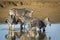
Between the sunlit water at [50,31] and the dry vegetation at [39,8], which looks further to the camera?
the dry vegetation at [39,8]

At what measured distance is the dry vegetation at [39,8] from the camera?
194 cm

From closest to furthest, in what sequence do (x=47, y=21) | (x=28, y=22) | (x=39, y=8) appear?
(x=28, y=22) < (x=47, y=21) < (x=39, y=8)

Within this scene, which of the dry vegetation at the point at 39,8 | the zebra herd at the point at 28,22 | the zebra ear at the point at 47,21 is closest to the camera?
the zebra herd at the point at 28,22

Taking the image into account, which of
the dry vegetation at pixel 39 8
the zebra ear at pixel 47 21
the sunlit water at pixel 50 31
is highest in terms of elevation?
the dry vegetation at pixel 39 8

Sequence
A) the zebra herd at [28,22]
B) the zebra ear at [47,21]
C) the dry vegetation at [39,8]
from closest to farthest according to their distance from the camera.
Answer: the zebra herd at [28,22] → the zebra ear at [47,21] → the dry vegetation at [39,8]

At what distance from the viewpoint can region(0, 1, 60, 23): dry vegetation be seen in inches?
76.5

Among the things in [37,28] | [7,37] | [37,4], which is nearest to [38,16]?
[37,4]

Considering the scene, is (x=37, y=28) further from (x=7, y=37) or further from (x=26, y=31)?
(x=7, y=37)

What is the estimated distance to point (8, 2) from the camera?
1.96 metres

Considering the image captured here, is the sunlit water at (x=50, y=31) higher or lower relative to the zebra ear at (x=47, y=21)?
lower

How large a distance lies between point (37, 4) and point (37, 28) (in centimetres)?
36

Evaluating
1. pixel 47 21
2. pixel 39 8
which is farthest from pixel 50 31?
pixel 39 8

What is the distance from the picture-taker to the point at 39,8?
1.99 m

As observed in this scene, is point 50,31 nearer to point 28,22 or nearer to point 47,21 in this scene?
point 47,21
